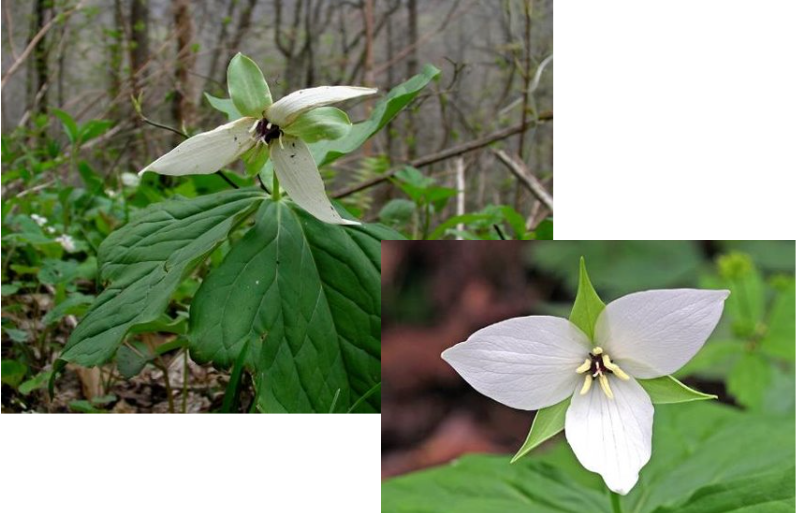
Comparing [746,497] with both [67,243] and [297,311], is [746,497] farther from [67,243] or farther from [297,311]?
[67,243]

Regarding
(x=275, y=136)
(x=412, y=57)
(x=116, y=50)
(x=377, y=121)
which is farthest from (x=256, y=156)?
(x=412, y=57)

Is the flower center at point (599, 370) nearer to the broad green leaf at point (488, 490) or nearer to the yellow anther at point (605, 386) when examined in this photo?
the yellow anther at point (605, 386)

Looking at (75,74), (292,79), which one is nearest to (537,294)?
(292,79)

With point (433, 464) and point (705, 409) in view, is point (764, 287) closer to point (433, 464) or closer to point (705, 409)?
point (705, 409)

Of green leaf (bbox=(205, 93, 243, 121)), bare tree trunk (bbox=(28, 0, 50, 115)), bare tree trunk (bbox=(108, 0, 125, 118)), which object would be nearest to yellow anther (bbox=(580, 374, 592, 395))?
green leaf (bbox=(205, 93, 243, 121))

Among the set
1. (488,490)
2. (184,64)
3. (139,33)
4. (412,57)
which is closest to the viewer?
(488,490)
